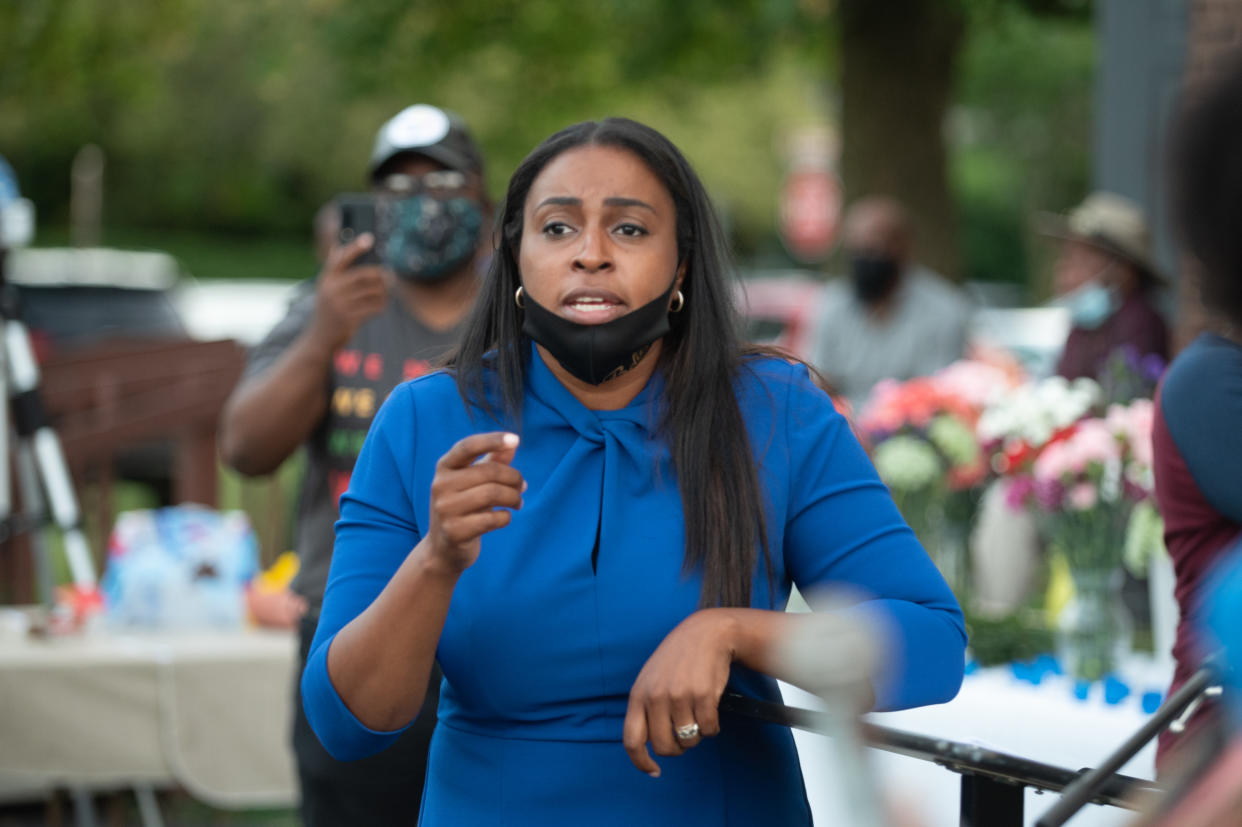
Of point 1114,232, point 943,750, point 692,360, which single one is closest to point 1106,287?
point 1114,232

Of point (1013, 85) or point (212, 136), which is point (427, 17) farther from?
point (212, 136)

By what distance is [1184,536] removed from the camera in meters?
2.49

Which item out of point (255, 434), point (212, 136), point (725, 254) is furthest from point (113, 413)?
point (212, 136)

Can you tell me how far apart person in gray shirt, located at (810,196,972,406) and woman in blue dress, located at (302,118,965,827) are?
197 inches

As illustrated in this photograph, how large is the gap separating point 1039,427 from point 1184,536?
5.56ft

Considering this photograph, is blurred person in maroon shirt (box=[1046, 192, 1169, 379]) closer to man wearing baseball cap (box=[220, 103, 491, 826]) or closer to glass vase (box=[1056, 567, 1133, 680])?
glass vase (box=[1056, 567, 1133, 680])

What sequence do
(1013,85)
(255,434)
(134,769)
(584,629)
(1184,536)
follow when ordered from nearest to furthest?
(584,629) → (1184,536) → (255,434) → (134,769) → (1013,85)

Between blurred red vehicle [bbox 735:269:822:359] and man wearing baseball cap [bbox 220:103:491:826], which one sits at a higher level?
man wearing baseball cap [bbox 220:103:491:826]

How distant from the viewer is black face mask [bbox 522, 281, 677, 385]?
80.2 inches

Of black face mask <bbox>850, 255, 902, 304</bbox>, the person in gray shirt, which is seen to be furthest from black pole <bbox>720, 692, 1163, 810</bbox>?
black face mask <bbox>850, 255, 902, 304</bbox>

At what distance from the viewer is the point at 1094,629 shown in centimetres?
395

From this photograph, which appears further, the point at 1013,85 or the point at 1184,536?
the point at 1013,85

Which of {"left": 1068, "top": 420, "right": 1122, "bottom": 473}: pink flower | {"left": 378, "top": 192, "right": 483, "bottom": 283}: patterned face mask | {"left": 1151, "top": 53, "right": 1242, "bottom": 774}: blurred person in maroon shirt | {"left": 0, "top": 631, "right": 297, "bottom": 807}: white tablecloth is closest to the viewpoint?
{"left": 1151, "top": 53, "right": 1242, "bottom": 774}: blurred person in maroon shirt

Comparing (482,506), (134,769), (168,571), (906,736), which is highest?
(482,506)
